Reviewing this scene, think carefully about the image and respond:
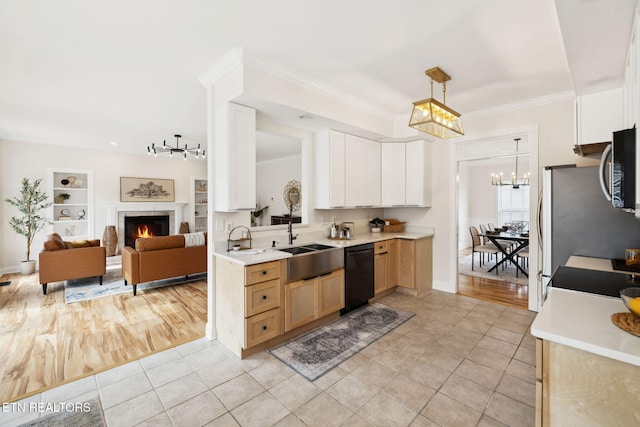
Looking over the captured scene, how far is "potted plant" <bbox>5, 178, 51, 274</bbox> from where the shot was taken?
554 centimetres

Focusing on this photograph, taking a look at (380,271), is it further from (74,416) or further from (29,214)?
(29,214)

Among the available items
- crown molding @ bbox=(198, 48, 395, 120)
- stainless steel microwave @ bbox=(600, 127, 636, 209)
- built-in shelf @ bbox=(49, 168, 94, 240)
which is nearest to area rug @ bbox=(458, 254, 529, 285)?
stainless steel microwave @ bbox=(600, 127, 636, 209)

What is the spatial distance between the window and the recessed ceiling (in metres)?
5.59

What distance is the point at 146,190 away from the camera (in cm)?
723

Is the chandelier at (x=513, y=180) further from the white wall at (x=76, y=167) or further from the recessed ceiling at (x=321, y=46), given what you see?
the white wall at (x=76, y=167)

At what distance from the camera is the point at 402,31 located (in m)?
2.23

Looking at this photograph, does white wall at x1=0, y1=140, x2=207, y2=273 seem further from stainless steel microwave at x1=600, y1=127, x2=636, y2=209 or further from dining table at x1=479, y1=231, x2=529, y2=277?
stainless steel microwave at x1=600, y1=127, x2=636, y2=209

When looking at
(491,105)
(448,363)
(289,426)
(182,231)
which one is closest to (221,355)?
(289,426)

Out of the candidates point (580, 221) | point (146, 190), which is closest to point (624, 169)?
point (580, 221)

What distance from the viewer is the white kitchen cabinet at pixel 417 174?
4281 millimetres

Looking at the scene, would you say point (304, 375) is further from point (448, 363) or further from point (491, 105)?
point (491, 105)

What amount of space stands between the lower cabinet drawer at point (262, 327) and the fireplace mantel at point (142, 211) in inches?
234

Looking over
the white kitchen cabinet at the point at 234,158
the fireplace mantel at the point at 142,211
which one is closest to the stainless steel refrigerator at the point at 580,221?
the white kitchen cabinet at the point at 234,158

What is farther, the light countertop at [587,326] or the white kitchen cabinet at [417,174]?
the white kitchen cabinet at [417,174]
